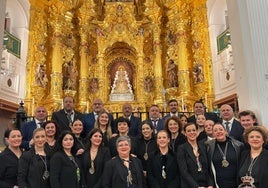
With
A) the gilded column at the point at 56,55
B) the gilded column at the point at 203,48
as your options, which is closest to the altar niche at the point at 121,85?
the gilded column at the point at 56,55

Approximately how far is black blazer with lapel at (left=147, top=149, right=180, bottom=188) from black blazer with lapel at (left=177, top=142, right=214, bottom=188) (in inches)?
5.5

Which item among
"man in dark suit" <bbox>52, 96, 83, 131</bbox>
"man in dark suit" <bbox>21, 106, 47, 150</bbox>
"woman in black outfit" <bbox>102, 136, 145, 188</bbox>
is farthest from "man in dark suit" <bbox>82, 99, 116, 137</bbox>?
"woman in black outfit" <bbox>102, 136, 145, 188</bbox>

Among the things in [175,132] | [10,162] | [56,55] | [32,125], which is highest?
[56,55]

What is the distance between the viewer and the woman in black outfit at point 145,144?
4.17 meters

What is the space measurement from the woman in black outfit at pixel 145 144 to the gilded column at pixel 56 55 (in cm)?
1017

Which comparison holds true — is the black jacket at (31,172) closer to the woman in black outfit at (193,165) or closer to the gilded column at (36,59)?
the woman in black outfit at (193,165)

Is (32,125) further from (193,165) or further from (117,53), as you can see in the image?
(117,53)

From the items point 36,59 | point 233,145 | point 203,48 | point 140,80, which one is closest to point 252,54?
point 233,145

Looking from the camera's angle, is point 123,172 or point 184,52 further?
point 184,52

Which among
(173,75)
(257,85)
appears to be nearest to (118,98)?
(173,75)

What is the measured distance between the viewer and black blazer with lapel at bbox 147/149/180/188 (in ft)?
12.1

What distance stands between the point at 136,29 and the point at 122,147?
1238 cm

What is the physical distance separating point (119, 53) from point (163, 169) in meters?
12.8

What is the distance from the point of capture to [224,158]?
136 inches
